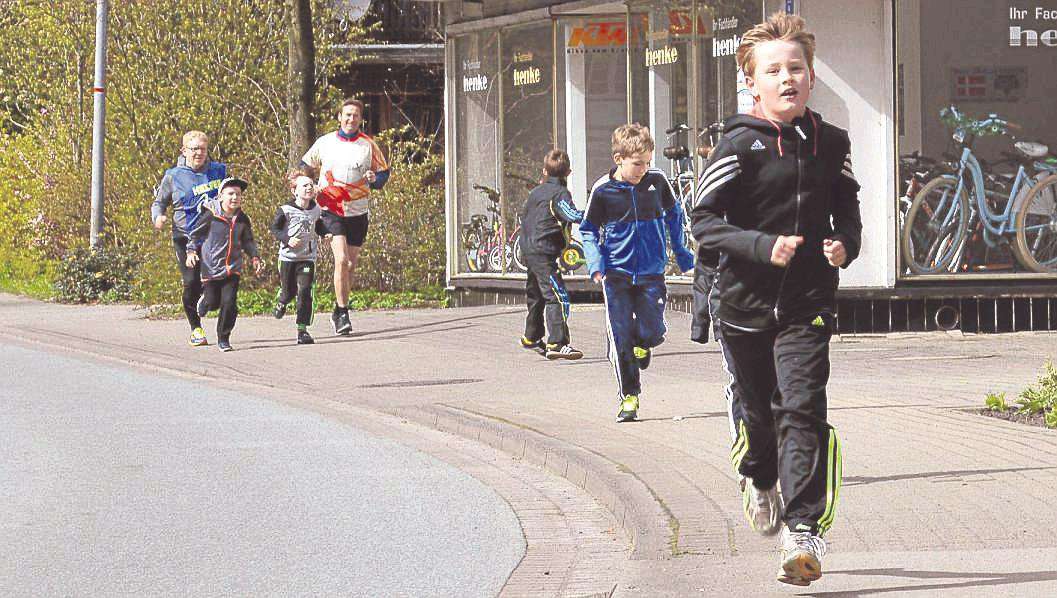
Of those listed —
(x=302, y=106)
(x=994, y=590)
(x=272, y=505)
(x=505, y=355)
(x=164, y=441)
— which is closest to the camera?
(x=994, y=590)

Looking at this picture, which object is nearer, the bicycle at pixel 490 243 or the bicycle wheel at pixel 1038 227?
the bicycle wheel at pixel 1038 227

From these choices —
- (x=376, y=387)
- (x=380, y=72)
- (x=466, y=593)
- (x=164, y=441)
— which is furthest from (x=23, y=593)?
(x=380, y=72)

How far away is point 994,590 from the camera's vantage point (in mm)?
5816

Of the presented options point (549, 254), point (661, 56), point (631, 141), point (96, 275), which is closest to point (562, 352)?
point (549, 254)

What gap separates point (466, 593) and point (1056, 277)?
1103cm

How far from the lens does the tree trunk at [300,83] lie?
67.2 feet

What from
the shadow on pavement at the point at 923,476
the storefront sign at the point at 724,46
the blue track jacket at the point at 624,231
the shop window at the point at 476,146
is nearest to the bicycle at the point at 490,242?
the shop window at the point at 476,146

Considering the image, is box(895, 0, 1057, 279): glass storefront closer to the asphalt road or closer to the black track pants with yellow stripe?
the asphalt road

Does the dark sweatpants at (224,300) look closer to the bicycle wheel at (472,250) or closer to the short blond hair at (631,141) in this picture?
the bicycle wheel at (472,250)

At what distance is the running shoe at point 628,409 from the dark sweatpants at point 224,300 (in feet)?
20.3

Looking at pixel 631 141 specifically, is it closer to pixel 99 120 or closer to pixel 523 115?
pixel 523 115

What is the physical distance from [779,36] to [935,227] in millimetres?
10563

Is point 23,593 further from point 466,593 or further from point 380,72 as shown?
point 380,72

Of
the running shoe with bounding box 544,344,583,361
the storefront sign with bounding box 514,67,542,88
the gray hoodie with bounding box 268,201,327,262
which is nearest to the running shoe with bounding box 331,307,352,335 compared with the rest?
the gray hoodie with bounding box 268,201,327,262
